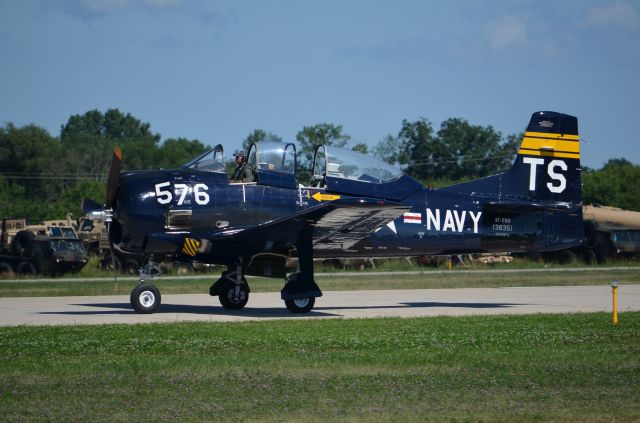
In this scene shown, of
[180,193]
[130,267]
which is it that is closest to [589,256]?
[130,267]

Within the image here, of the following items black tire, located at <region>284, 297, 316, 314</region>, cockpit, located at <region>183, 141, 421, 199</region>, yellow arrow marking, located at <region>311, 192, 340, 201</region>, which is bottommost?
black tire, located at <region>284, 297, 316, 314</region>

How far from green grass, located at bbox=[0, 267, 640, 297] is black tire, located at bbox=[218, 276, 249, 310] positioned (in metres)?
6.98

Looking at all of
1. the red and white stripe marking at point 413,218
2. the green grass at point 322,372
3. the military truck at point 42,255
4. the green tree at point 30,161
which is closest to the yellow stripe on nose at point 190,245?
A: the green grass at point 322,372

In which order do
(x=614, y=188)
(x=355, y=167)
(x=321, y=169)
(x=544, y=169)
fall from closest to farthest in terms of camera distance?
(x=321, y=169)
(x=355, y=167)
(x=544, y=169)
(x=614, y=188)

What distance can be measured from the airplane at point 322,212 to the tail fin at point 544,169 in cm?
2

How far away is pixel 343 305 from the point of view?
22.2 m

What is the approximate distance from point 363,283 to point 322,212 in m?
14.0

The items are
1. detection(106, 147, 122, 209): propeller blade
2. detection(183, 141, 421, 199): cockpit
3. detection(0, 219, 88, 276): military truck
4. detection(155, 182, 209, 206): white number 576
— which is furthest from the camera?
detection(0, 219, 88, 276): military truck

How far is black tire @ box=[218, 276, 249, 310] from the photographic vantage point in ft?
66.1

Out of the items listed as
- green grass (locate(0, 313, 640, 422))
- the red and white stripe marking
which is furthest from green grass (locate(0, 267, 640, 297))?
green grass (locate(0, 313, 640, 422))

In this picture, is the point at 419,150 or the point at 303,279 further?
the point at 419,150

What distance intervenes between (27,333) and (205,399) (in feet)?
21.4

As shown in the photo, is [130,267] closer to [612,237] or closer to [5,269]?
[5,269]

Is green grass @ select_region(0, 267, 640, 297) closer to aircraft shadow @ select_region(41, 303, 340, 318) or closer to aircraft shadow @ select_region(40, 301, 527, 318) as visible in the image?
aircraft shadow @ select_region(40, 301, 527, 318)
